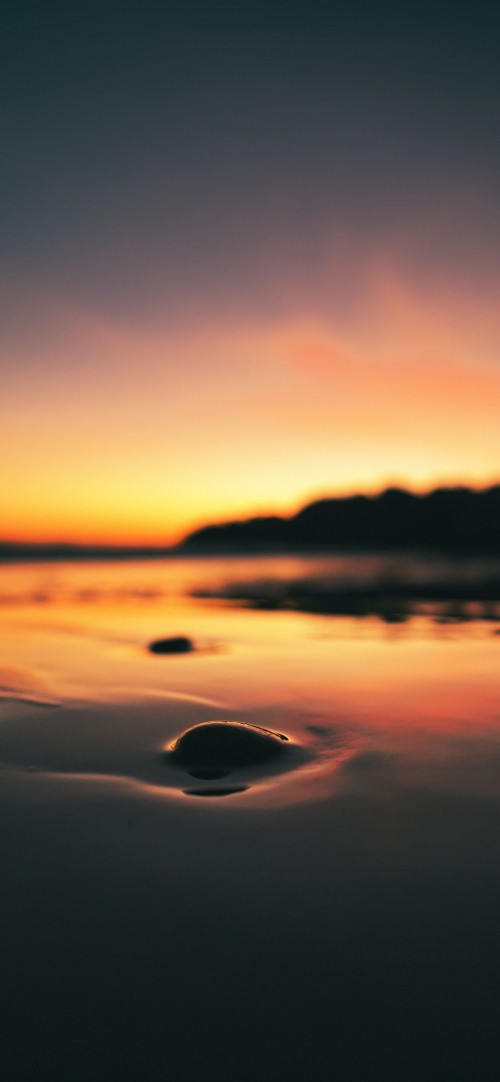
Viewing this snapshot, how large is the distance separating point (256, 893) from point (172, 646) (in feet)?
20.6

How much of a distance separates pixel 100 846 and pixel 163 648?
5772 millimetres

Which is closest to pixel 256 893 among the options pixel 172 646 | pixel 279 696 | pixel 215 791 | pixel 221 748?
pixel 215 791

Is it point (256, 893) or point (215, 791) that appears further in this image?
point (215, 791)

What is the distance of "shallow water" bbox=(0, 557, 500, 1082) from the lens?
1665 mm

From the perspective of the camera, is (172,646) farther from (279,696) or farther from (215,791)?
(215,791)

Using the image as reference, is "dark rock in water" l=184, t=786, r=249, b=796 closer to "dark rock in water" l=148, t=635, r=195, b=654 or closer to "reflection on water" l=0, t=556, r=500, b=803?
"reflection on water" l=0, t=556, r=500, b=803

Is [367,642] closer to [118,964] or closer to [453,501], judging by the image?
[118,964]

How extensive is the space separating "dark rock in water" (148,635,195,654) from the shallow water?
2986 millimetres

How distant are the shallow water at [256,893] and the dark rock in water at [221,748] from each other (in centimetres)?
11

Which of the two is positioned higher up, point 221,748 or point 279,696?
point 221,748

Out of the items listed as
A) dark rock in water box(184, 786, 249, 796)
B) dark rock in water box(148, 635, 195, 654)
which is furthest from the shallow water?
dark rock in water box(148, 635, 195, 654)

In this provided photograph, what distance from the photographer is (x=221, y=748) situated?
3805 millimetres

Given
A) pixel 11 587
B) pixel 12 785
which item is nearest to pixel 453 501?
pixel 11 587

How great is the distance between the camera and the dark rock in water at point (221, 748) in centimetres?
372
